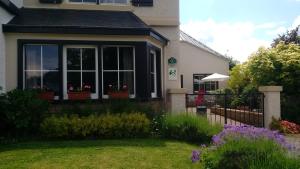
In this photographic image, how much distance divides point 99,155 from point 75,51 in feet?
18.1

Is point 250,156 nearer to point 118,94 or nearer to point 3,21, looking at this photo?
point 118,94

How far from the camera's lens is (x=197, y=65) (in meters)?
31.4

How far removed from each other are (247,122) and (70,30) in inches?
304

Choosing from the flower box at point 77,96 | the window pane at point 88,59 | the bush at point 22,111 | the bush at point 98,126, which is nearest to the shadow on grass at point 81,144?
the bush at point 98,126

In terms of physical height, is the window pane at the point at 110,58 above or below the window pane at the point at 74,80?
above

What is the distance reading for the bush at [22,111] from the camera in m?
10.6

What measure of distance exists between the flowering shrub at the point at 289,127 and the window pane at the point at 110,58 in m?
6.05

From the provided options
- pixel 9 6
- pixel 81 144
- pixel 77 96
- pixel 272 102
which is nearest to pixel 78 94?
pixel 77 96

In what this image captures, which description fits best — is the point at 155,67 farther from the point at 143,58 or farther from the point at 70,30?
the point at 70,30

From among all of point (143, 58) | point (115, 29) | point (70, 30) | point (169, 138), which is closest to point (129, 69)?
point (143, 58)

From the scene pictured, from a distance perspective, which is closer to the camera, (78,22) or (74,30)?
(74,30)

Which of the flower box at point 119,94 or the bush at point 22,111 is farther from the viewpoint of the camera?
the flower box at point 119,94

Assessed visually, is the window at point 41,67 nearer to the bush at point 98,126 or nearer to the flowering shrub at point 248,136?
the bush at point 98,126

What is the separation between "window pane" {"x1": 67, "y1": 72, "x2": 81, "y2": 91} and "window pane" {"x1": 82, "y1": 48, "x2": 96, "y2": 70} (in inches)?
13.8
